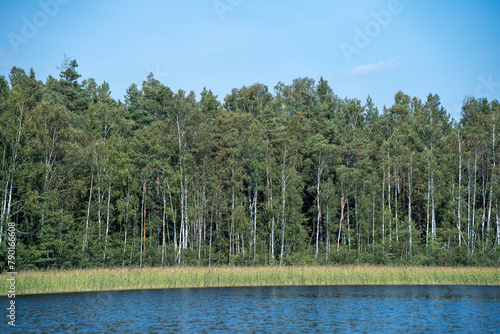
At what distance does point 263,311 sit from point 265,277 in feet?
42.8

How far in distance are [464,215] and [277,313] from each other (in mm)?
38714

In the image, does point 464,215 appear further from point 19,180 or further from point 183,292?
point 19,180

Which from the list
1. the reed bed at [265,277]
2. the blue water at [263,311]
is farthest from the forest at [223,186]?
the blue water at [263,311]

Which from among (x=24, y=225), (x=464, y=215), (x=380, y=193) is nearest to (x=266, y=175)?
(x=380, y=193)

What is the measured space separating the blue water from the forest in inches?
626

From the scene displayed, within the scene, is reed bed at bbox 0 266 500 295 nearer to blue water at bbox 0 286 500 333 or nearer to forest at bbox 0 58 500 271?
blue water at bbox 0 286 500 333

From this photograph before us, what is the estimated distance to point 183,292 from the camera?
108 feet

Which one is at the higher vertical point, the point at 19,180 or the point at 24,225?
the point at 19,180

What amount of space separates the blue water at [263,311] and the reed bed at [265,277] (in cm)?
162

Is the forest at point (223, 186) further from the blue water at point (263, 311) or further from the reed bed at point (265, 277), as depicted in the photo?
the blue water at point (263, 311)

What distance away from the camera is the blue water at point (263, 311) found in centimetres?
1972

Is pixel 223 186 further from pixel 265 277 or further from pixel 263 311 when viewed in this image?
pixel 263 311

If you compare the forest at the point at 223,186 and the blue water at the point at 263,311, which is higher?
the forest at the point at 223,186

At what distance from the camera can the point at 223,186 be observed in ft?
197
